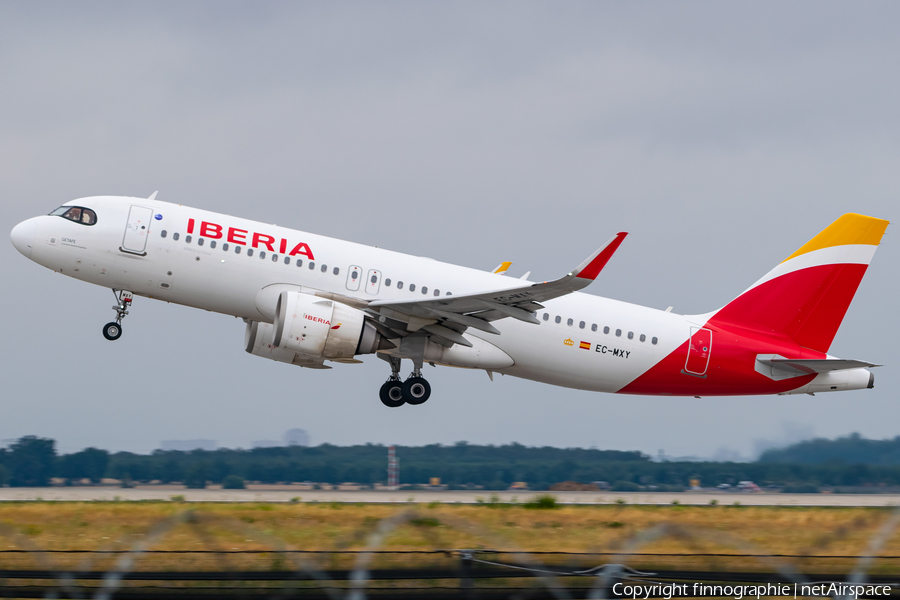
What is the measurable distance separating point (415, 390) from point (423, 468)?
1035cm

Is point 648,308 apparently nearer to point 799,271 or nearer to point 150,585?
point 799,271

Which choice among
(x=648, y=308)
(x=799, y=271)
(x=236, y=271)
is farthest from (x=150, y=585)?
(x=799, y=271)

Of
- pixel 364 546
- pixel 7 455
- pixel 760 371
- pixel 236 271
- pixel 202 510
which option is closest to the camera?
pixel 364 546

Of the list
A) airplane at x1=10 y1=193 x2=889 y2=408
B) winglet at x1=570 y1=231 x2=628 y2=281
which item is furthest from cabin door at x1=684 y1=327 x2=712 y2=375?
winglet at x1=570 y1=231 x2=628 y2=281

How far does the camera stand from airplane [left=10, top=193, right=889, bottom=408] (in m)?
23.7

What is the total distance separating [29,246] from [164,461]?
11237 millimetres

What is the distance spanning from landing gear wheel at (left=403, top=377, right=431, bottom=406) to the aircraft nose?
11044 millimetres

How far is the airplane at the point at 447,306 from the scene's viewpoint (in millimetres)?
23703

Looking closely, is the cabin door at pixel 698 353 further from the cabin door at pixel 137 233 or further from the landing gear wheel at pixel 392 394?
the cabin door at pixel 137 233

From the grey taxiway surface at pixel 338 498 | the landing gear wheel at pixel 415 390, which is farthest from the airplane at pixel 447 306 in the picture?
the grey taxiway surface at pixel 338 498

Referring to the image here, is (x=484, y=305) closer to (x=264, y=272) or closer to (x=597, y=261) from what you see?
(x=597, y=261)

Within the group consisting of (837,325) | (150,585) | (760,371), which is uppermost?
(837,325)

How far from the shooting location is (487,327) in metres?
24.3

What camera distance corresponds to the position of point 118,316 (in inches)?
996
